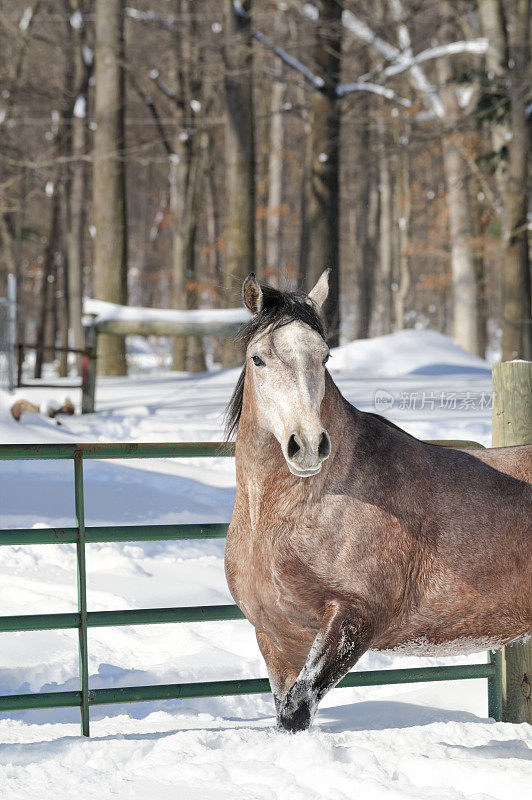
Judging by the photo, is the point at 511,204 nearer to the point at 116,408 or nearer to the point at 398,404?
the point at 398,404

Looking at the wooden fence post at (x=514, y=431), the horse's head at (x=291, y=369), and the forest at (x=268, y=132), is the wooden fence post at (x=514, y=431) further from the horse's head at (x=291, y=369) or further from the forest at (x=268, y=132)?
the horse's head at (x=291, y=369)

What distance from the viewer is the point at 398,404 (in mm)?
9391

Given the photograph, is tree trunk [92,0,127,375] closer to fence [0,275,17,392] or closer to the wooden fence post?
fence [0,275,17,392]

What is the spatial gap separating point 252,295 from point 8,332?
1171 centimetres

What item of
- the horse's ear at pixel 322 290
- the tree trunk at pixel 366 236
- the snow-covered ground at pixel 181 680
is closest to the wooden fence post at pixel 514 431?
the snow-covered ground at pixel 181 680

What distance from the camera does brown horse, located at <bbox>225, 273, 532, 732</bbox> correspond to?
7.91 feet

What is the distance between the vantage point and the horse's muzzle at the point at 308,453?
2.17m

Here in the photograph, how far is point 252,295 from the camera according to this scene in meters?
2.55

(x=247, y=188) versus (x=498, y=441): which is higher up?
(x=247, y=188)

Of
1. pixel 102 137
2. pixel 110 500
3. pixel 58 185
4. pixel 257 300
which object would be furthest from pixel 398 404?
pixel 58 185

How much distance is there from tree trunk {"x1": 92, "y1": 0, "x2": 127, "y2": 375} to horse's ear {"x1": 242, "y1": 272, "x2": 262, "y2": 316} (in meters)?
12.5

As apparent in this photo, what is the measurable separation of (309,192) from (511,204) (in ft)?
10.7

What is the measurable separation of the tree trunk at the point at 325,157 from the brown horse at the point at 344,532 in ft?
37.4

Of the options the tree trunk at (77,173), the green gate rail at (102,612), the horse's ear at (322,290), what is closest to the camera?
the horse's ear at (322,290)
